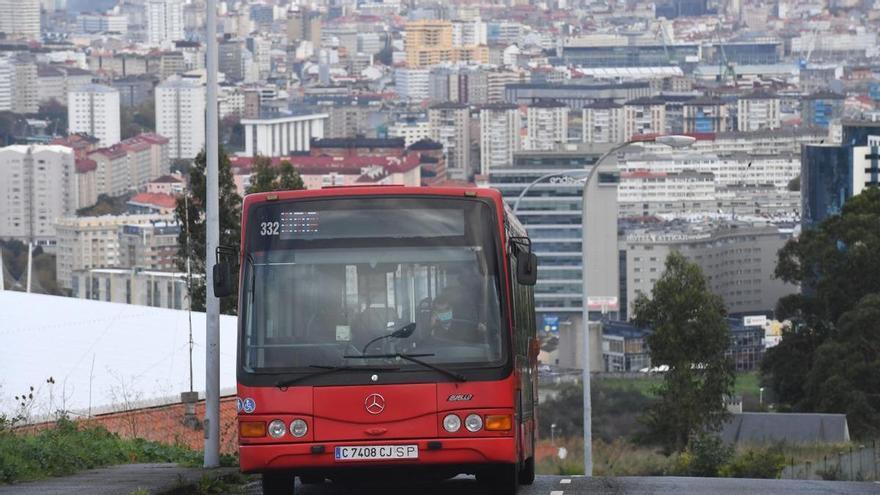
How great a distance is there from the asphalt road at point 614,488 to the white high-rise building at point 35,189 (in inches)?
5942

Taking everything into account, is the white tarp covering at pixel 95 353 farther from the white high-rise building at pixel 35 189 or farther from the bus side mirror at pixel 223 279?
the white high-rise building at pixel 35 189

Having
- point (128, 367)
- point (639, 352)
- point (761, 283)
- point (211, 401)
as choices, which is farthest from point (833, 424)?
point (761, 283)

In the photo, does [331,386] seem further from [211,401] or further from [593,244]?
[593,244]

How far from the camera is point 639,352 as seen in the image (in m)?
105

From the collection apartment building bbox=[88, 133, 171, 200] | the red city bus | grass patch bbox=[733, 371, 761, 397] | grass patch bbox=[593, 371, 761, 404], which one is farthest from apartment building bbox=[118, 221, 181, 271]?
the red city bus

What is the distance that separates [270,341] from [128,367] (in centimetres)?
1259

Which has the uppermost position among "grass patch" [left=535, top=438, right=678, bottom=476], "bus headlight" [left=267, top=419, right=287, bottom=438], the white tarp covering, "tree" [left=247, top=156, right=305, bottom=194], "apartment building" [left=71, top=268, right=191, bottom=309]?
"bus headlight" [left=267, top=419, right=287, bottom=438]

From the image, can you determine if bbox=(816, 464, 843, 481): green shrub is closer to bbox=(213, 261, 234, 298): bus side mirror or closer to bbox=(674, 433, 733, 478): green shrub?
bbox=(674, 433, 733, 478): green shrub

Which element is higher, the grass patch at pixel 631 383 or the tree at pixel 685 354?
the tree at pixel 685 354

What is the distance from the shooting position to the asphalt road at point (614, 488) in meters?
12.7

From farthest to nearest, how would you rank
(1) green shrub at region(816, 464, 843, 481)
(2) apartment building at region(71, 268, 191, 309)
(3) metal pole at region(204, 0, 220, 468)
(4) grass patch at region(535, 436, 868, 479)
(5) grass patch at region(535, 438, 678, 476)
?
(2) apartment building at region(71, 268, 191, 309) < (5) grass patch at region(535, 438, 678, 476) < (4) grass patch at region(535, 436, 868, 479) < (1) green shrub at region(816, 464, 843, 481) < (3) metal pole at region(204, 0, 220, 468)

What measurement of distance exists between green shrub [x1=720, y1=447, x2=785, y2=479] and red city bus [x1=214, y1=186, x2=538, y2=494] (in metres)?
10.8

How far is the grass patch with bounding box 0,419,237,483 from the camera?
12.6 metres

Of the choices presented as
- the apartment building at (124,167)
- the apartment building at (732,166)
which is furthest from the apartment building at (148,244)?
the apartment building at (732,166)
